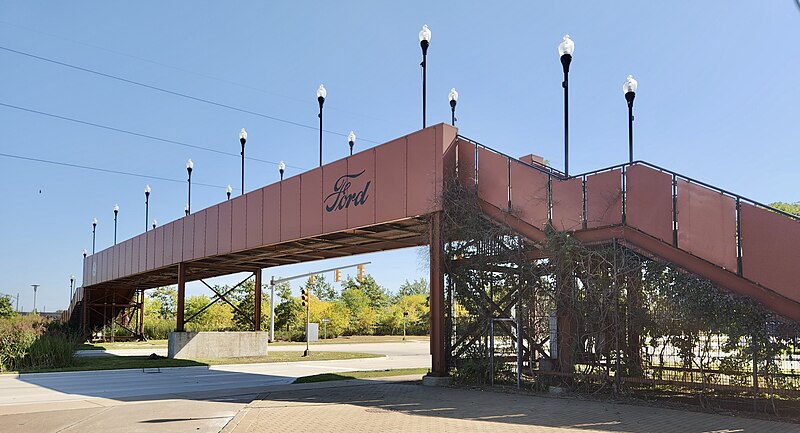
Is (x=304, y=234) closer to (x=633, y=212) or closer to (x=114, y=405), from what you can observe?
(x=114, y=405)

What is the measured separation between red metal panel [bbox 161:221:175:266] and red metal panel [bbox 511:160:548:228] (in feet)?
78.0

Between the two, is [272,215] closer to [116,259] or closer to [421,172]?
[421,172]

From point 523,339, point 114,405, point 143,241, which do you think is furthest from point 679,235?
point 143,241

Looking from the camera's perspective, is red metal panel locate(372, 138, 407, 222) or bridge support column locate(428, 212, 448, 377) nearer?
bridge support column locate(428, 212, 448, 377)

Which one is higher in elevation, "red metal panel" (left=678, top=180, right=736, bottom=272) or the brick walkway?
"red metal panel" (left=678, top=180, right=736, bottom=272)

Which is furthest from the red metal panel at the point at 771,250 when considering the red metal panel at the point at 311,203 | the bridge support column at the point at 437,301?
the red metal panel at the point at 311,203

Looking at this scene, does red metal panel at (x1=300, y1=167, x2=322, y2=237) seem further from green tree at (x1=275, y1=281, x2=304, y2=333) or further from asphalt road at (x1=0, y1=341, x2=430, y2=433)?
green tree at (x1=275, y1=281, x2=304, y2=333)

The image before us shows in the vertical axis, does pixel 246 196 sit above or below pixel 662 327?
above

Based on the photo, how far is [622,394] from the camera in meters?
14.1

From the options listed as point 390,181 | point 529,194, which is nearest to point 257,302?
point 390,181

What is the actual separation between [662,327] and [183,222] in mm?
26116

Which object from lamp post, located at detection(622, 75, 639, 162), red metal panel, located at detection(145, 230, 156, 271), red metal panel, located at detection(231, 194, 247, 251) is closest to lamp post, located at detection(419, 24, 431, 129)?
lamp post, located at detection(622, 75, 639, 162)

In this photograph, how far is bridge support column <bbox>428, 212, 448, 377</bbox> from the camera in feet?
58.1

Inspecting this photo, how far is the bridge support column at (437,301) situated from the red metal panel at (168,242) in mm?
21389
